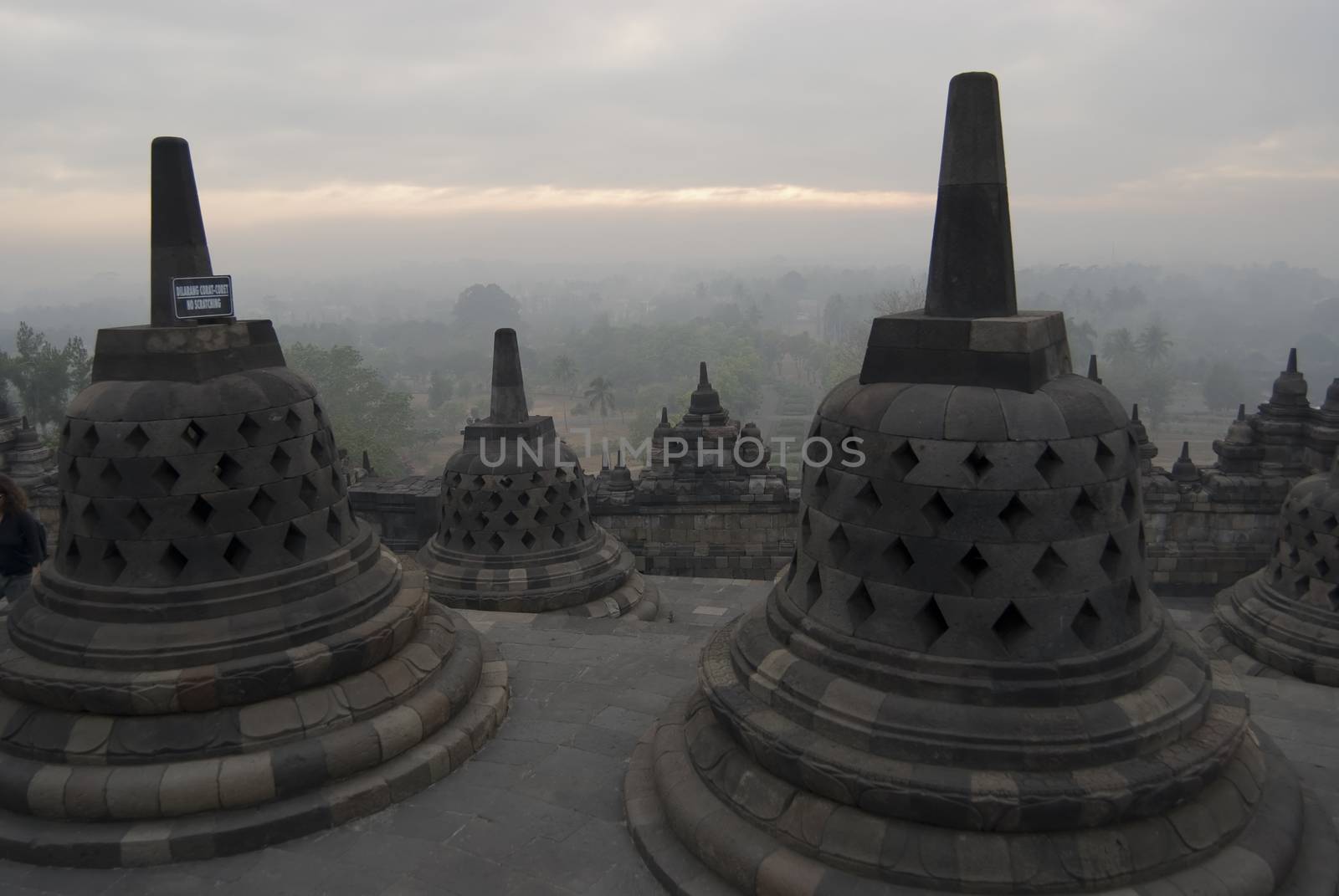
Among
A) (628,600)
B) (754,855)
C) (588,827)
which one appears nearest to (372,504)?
(628,600)

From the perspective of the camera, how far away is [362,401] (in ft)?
173

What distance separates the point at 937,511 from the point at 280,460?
368cm

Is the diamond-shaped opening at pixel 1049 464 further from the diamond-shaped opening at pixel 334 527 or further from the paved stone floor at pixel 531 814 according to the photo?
the diamond-shaped opening at pixel 334 527

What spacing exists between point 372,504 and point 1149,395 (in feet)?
252

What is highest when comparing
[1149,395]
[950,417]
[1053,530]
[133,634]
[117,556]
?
[950,417]

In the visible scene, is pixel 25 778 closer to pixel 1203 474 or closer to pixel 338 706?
pixel 338 706

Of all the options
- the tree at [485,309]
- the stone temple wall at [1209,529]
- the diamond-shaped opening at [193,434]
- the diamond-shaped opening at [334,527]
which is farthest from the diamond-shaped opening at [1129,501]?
the tree at [485,309]

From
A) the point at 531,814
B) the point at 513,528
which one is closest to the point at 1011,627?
the point at 531,814

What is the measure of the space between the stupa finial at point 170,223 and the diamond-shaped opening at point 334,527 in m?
1.45

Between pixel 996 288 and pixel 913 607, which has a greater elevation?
pixel 996 288

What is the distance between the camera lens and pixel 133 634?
4.40 metres

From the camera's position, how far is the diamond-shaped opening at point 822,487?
3.95 m

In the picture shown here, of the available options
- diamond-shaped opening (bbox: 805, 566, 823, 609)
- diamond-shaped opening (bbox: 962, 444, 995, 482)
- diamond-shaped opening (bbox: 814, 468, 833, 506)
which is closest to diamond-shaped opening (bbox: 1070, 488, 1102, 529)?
diamond-shaped opening (bbox: 962, 444, 995, 482)

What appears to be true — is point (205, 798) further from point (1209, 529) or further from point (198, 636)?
point (1209, 529)
